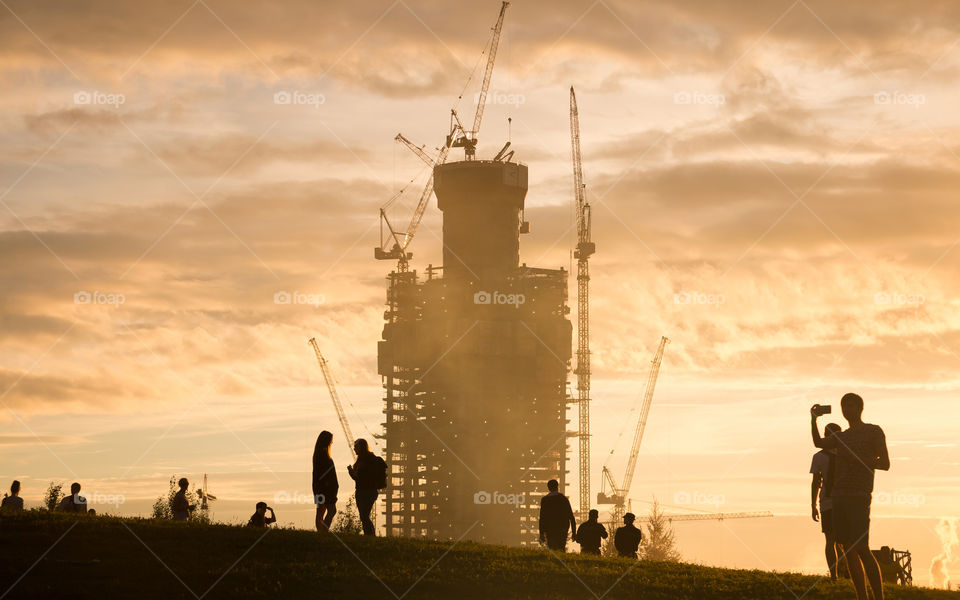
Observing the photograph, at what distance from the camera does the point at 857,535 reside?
21.0 metres

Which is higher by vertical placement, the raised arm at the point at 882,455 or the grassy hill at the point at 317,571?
the raised arm at the point at 882,455

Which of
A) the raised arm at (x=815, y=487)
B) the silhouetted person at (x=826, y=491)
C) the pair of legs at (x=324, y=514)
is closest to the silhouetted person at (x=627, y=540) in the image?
the silhouetted person at (x=826, y=491)

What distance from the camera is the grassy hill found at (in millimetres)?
24906

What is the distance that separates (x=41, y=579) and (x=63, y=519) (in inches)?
262

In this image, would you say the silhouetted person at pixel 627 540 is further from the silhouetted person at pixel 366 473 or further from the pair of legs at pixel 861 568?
the pair of legs at pixel 861 568

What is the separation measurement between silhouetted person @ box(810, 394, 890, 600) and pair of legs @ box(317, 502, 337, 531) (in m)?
14.4

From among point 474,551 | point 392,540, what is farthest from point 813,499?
point 392,540

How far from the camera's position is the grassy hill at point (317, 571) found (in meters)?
24.9

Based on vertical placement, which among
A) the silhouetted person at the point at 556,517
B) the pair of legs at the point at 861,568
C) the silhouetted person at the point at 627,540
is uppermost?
the silhouetted person at the point at 556,517

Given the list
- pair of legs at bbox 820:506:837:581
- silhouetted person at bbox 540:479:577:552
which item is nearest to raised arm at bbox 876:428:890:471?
pair of legs at bbox 820:506:837:581

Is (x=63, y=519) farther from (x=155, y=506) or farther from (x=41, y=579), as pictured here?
(x=155, y=506)

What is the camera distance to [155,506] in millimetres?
77062

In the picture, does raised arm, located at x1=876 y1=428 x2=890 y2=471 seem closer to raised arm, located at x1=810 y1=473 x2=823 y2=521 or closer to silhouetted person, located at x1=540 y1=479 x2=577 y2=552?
raised arm, located at x1=810 y1=473 x2=823 y2=521

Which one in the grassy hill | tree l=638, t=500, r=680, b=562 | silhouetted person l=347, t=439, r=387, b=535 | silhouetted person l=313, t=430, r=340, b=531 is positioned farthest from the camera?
tree l=638, t=500, r=680, b=562
